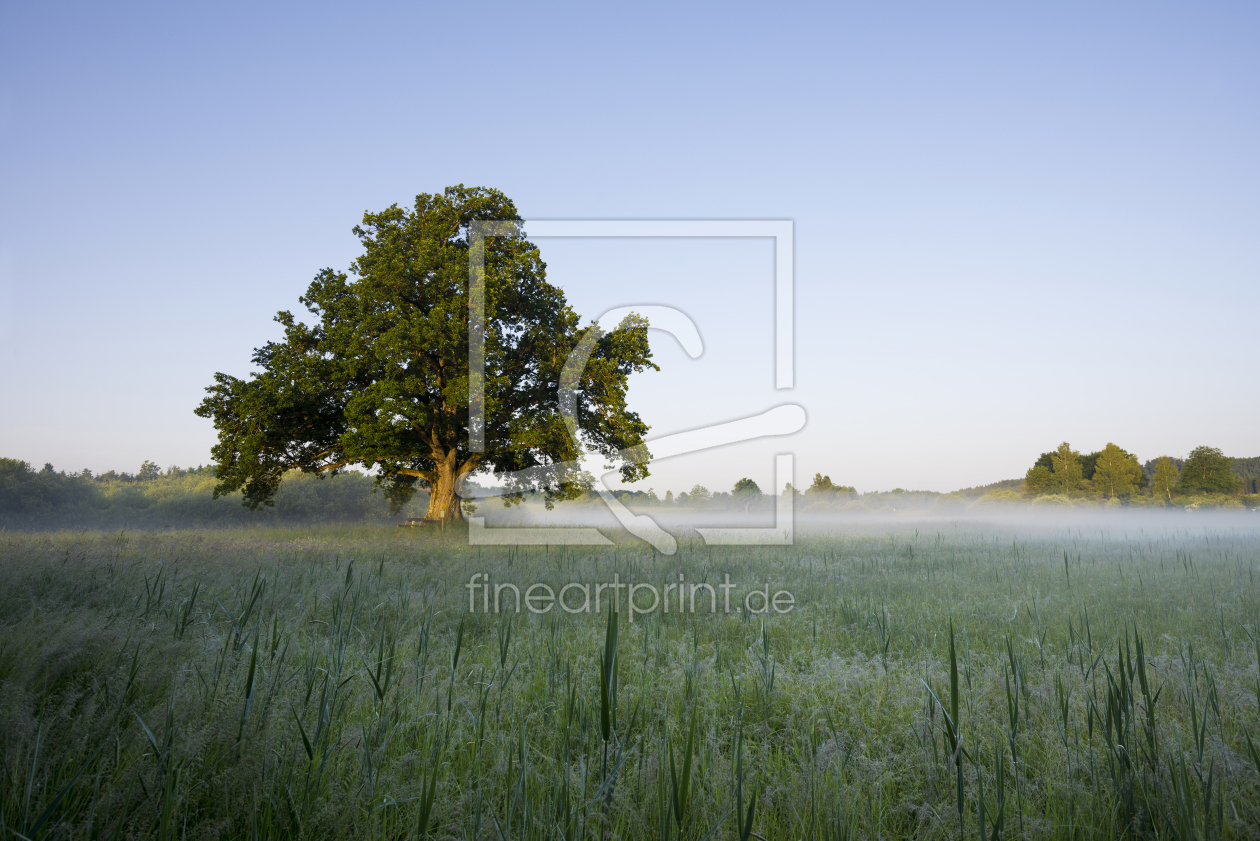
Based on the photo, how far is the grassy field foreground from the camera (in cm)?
195

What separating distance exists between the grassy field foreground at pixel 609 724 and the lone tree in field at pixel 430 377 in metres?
11.8

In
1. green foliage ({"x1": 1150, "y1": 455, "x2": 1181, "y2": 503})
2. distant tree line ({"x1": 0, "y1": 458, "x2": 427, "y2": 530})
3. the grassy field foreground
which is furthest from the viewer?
green foliage ({"x1": 1150, "y1": 455, "x2": 1181, "y2": 503})

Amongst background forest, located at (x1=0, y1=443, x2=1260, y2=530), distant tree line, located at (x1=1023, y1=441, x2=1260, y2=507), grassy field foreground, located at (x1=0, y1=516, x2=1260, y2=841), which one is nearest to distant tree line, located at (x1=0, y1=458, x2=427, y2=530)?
background forest, located at (x1=0, y1=443, x2=1260, y2=530)

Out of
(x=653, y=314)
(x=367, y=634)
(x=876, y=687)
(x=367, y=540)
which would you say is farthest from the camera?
(x=653, y=314)

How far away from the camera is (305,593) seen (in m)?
5.96

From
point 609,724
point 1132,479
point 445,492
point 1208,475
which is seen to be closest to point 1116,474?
point 1132,479

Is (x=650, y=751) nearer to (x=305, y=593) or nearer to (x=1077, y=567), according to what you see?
(x=305, y=593)

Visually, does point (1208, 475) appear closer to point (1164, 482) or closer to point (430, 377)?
point (1164, 482)

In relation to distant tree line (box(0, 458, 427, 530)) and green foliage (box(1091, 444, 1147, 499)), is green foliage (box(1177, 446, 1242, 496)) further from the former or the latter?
distant tree line (box(0, 458, 427, 530))

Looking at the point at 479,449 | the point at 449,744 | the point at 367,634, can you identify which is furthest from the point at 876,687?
the point at 479,449

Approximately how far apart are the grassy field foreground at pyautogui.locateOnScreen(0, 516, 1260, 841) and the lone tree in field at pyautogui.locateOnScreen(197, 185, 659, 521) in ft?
38.6

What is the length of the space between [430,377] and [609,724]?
19.1m

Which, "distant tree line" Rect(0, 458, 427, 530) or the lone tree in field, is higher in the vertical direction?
the lone tree in field

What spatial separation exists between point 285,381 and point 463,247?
7.24 meters
